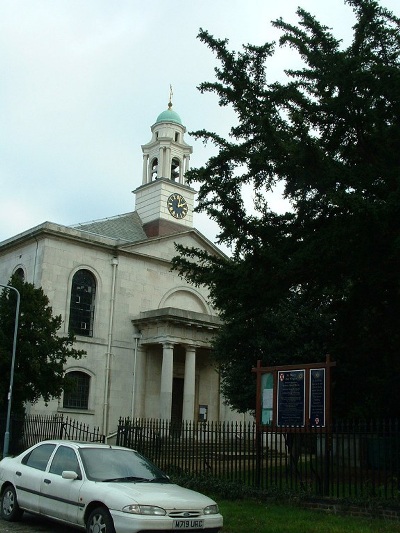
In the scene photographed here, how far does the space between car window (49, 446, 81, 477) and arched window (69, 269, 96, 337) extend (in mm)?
22816

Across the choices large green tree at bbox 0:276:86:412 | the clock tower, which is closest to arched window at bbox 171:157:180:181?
the clock tower

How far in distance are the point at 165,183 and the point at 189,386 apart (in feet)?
42.7

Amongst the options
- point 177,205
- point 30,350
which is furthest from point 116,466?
point 177,205

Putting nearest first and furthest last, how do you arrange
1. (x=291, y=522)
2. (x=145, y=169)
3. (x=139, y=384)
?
(x=291, y=522) < (x=139, y=384) < (x=145, y=169)

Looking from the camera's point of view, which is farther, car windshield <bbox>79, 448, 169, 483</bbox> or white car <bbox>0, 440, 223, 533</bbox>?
car windshield <bbox>79, 448, 169, 483</bbox>

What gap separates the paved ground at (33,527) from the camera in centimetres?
1040

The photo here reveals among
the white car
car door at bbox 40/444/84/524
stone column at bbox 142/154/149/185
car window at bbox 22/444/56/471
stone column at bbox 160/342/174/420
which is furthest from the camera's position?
stone column at bbox 142/154/149/185

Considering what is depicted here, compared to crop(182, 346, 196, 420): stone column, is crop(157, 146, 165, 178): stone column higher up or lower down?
higher up

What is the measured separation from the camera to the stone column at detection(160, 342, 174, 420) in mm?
31672

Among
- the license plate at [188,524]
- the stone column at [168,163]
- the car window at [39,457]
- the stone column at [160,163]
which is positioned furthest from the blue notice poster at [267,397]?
the stone column at [160,163]

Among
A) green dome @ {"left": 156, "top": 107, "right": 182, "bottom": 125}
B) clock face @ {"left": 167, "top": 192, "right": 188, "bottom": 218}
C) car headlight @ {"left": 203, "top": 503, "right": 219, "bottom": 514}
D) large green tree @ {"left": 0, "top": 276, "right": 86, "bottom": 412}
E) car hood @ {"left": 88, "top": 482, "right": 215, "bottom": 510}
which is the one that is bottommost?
car headlight @ {"left": 203, "top": 503, "right": 219, "bottom": 514}

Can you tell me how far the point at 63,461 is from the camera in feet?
34.2

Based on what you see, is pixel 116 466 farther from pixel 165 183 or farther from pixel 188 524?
pixel 165 183

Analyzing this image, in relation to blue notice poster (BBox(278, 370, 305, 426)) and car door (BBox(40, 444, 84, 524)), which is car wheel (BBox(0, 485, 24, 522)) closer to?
car door (BBox(40, 444, 84, 524))
